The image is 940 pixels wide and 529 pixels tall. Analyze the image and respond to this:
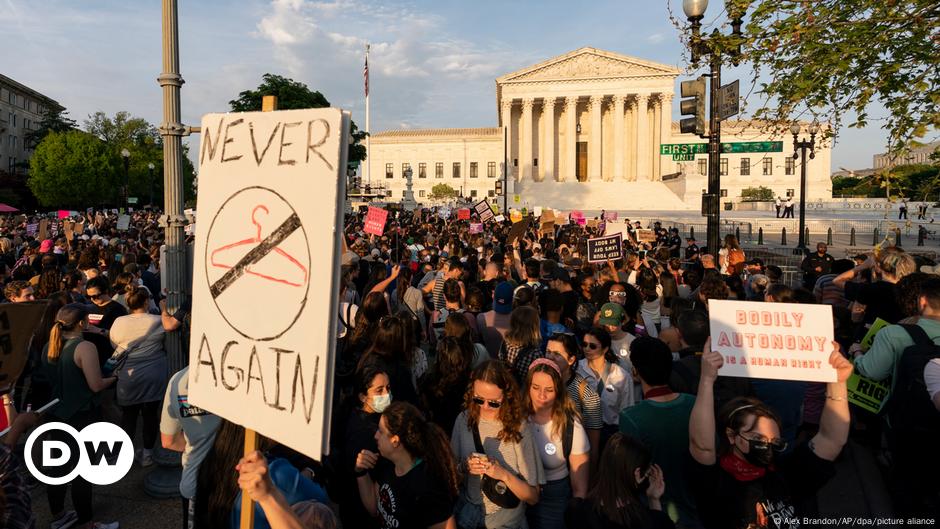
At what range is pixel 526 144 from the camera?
71.1 meters

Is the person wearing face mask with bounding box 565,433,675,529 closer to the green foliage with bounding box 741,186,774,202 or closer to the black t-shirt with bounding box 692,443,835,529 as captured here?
the black t-shirt with bounding box 692,443,835,529

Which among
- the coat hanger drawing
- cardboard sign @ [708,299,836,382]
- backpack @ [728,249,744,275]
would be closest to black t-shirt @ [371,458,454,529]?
the coat hanger drawing

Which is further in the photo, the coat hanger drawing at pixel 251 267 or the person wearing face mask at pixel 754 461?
the person wearing face mask at pixel 754 461

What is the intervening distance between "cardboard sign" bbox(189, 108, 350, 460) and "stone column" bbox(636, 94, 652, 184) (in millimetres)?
68649

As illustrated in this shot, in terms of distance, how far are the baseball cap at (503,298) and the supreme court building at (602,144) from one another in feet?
181

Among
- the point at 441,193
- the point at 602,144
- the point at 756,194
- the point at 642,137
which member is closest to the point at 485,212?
the point at 441,193

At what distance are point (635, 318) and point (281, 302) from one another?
4796 millimetres

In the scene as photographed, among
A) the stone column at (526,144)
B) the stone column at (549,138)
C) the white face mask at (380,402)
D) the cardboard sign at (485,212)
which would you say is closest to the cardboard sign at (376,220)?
the cardboard sign at (485,212)

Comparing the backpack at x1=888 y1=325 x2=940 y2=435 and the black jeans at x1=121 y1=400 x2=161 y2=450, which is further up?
the backpack at x1=888 y1=325 x2=940 y2=435

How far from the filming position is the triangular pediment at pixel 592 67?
216 ft

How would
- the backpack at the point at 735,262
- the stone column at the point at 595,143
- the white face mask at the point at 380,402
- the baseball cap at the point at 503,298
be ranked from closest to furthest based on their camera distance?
the white face mask at the point at 380,402 → the baseball cap at the point at 503,298 → the backpack at the point at 735,262 → the stone column at the point at 595,143

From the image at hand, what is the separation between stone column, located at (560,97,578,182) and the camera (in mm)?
68125

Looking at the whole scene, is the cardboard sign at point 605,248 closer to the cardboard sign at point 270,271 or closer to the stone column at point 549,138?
the cardboard sign at point 270,271

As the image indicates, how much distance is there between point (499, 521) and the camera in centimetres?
288
